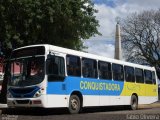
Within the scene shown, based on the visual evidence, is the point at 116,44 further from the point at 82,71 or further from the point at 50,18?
the point at 82,71

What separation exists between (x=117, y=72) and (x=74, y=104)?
5.27 metres

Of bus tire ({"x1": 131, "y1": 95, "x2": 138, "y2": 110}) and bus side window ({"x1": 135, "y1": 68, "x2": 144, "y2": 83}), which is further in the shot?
bus side window ({"x1": 135, "y1": 68, "x2": 144, "y2": 83})

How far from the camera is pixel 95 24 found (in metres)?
29.1

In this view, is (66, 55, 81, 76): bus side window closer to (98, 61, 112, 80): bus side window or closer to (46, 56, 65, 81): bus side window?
(46, 56, 65, 81): bus side window

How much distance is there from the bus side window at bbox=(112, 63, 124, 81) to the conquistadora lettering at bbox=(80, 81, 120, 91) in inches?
17.9

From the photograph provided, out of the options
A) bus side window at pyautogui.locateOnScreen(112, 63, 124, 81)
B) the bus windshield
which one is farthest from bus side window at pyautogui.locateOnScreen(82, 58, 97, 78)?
the bus windshield

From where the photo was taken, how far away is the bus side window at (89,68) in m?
21.6

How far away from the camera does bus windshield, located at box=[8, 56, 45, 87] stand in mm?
18922

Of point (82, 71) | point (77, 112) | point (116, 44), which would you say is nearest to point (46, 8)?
point (82, 71)

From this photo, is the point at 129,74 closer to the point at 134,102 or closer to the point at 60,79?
the point at 134,102

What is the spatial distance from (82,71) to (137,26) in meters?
40.7

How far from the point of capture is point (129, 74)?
26.6m

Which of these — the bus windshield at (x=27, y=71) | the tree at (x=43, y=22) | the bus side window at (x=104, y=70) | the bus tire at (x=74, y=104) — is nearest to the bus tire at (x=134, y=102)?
the bus side window at (x=104, y=70)

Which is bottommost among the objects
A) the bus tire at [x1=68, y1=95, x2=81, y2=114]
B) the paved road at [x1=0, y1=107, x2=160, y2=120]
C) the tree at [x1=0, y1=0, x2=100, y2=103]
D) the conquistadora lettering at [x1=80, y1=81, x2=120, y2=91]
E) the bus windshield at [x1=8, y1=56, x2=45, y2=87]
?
the paved road at [x1=0, y1=107, x2=160, y2=120]
